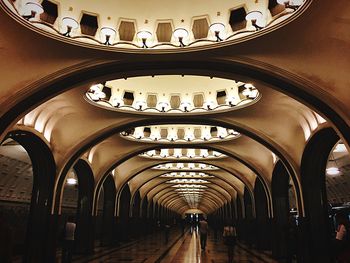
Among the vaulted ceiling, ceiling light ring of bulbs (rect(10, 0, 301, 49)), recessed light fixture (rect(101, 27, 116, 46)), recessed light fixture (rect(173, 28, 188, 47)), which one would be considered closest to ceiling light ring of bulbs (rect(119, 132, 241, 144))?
the vaulted ceiling

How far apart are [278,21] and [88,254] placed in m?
11.4

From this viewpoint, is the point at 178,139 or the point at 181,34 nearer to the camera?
the point at 181,34

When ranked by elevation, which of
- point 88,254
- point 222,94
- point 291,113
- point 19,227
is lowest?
point 88,254

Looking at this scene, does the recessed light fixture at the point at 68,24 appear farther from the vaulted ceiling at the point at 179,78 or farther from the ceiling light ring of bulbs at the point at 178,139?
the ceiling light ring of bulbs at the point at 178,139

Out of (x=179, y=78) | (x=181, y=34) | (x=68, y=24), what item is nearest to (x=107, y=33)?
(x=68, y=24)

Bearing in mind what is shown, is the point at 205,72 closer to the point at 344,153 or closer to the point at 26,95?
the point at 26,95

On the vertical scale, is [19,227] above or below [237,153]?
below

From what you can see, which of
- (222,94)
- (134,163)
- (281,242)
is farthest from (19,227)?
(281,242)

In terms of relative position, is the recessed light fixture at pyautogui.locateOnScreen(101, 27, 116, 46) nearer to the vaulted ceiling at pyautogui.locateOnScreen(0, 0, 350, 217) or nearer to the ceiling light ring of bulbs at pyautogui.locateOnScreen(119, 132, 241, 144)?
the vaulted ceiling at pyautogui.locateOnScreen(0, 0, 350, 217)

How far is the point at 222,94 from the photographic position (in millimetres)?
10594

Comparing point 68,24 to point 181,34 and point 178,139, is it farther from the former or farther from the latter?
point 178,139

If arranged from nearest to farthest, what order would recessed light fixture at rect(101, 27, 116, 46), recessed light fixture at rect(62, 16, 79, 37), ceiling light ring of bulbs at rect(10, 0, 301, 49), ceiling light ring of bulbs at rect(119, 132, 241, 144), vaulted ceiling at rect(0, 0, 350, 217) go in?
ceiling light ring of bulbs at rect(10, 0, 301, 49) → vaulted ceiling at rect(0, 0, 350, 217) → recessed light fixture at rect(62, 16, 79, 37) → recessed light fixture at rect(101, 27, 116, 46) → ceiling light ring of bulbs at rect(119, 132, 241, 144)

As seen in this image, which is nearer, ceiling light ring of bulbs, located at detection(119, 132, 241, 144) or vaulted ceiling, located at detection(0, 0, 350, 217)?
vaulted ceiling, located at detection(0, 0, 350, 217)

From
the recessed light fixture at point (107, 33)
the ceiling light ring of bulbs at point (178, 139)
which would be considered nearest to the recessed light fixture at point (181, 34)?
the recessed light fixture at point (107, 33)
